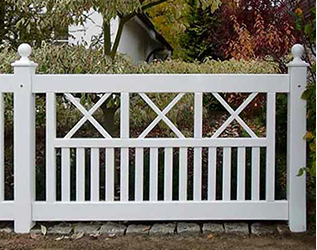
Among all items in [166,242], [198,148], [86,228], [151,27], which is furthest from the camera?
[151,27]

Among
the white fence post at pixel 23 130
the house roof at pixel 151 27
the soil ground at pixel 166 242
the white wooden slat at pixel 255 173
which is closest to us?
the soil ground at pixel 166 242

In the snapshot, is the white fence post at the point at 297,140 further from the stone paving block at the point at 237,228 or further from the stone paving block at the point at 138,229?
the stone paving block at the point at 138,229

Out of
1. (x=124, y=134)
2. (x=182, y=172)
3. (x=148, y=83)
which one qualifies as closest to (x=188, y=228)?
(x=182, y=172)

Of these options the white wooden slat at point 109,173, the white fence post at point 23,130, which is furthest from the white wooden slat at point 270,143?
the white fence post at point 23,130

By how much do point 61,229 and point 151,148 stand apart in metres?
1.05

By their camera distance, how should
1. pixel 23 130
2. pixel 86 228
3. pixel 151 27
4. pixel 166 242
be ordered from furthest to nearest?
pixel 151 27 < pixel 86 228 < pixel 23 130 < pixel 166 242

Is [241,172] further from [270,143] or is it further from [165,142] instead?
[165,142]

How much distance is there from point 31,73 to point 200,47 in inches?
489

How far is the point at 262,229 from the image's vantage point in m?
4.14

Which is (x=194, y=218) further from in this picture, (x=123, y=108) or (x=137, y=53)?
(x=137, y=53)

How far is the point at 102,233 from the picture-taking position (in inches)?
160

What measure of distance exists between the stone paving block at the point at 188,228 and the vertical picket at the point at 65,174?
39.2 inches

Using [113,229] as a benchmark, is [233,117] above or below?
above

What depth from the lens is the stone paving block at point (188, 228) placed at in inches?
160
